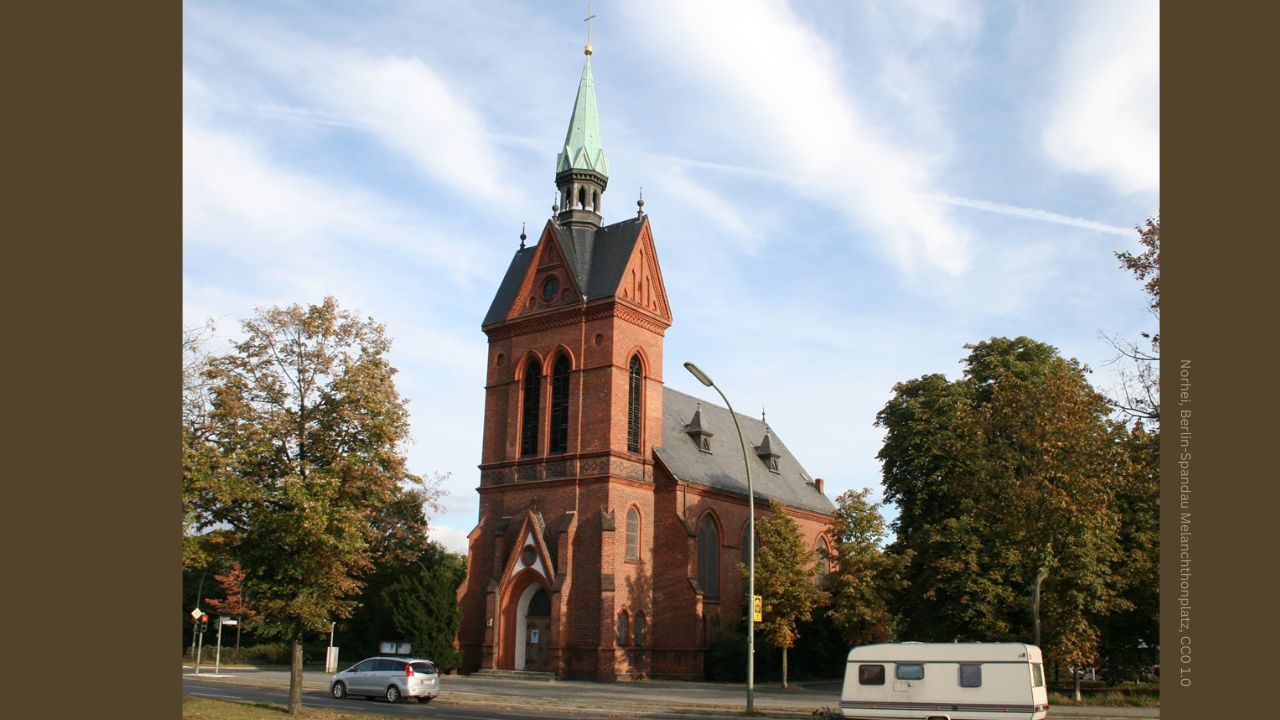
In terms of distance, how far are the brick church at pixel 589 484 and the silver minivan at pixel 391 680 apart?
35.2ft

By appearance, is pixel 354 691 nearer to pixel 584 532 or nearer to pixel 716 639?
pixel 584 532

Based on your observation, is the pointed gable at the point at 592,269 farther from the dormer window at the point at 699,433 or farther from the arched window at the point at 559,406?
the dormer window at the point at 699,433

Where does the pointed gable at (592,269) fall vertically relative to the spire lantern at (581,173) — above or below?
below

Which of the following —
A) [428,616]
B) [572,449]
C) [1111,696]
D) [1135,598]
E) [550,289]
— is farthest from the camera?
[550,289]

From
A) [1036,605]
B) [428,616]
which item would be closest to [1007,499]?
[1036,605]

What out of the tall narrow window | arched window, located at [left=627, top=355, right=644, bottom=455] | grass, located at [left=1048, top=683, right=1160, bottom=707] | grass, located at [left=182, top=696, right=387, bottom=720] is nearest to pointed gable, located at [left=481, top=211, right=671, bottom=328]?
arched window, located at [left=627, top=355, right=644, bottom=455]

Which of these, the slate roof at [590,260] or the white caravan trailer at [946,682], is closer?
the white caravan trailer at [946,682]

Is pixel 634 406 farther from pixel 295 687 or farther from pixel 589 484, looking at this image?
pixel 295 687

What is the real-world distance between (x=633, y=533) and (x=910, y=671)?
23.3 m

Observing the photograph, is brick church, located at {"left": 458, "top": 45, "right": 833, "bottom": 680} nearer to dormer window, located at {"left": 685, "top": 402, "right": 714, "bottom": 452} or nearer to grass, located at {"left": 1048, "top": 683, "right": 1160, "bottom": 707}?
dormer window, located at {"left": 685, "top": 402, "right": 714, "bottom": 452}

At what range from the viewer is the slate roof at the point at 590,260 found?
4600 cm

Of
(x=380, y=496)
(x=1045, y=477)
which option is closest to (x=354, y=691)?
(x=380, y=496)

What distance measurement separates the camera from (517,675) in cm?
4162

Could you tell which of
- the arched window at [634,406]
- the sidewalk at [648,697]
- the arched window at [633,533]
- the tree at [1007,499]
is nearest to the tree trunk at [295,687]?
the sidewalk at [648,697]
